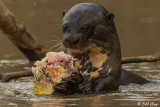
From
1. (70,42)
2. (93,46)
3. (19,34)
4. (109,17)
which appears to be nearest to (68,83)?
(70,42)

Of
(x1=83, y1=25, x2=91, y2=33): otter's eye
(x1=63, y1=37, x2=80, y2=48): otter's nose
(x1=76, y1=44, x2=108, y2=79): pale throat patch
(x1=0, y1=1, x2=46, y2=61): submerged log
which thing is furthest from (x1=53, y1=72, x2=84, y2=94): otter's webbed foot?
(x1=0, y1=1, x2=46, y2=61): submerged log

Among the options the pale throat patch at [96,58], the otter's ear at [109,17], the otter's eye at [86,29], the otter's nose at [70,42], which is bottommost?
the pale throat patch at [96,58]

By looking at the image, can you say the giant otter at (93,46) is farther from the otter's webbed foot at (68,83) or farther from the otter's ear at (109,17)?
the otter's webbed foot at (68,83)

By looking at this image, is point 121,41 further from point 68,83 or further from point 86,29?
point 68,83

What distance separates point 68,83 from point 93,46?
0.71m

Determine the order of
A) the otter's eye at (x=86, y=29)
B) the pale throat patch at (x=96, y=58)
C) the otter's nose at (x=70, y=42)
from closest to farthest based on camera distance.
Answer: the otter's nose at (x=70, y=42), the otter's eye at (x=86, y=29), the pale throat patch at (x=96, y=58)

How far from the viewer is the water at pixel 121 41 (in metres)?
5.77

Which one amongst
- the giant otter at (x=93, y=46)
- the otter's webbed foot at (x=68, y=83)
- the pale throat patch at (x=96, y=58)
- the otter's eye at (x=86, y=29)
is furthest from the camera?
the pale throat patch at (x=96, y=58)

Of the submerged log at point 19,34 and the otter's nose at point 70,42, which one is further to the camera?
the submerged log at point 19,34

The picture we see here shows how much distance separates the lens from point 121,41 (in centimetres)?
1284

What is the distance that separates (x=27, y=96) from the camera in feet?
19.9

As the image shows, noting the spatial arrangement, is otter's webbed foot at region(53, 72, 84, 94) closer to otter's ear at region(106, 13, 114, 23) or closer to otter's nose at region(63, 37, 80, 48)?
otter's nose at region(63, 37, 80, 48)

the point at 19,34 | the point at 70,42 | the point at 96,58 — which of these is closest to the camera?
the point at 70,42

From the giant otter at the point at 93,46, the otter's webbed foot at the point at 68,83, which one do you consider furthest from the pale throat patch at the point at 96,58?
the otter's webbed foot at the point at 68,83
